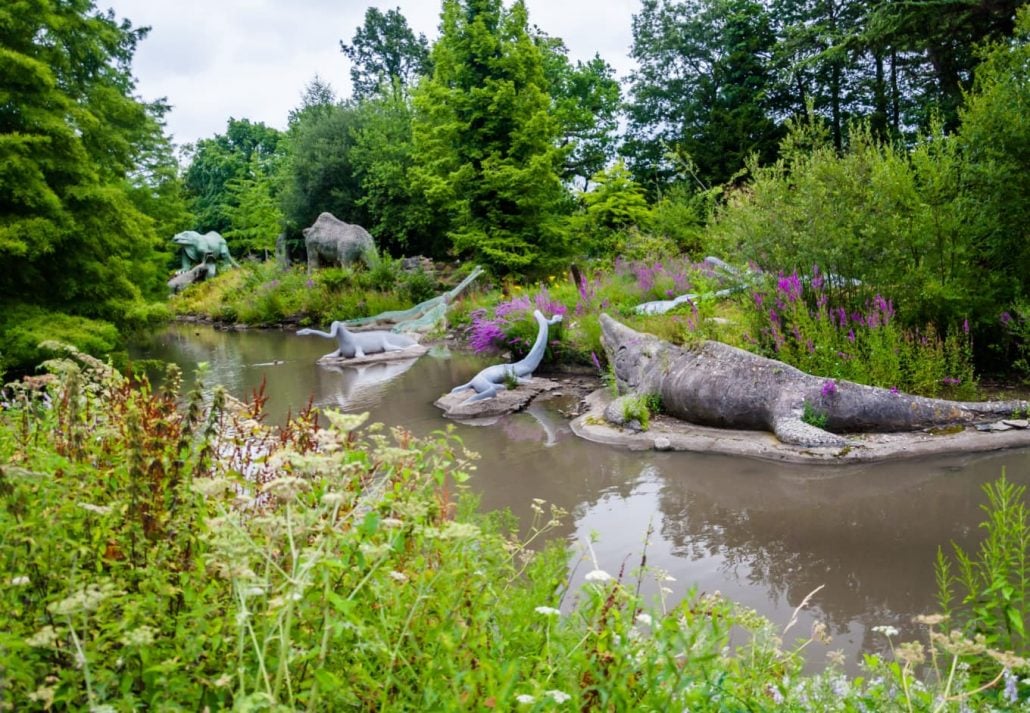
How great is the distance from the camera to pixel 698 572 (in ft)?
11.7

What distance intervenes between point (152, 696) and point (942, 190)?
7479 millimetres

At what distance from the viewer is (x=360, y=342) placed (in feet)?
40.3

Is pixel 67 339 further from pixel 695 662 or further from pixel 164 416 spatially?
pixel 695 662

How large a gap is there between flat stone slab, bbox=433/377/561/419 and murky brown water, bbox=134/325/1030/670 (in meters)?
0.44

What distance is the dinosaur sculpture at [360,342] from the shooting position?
11.9 m

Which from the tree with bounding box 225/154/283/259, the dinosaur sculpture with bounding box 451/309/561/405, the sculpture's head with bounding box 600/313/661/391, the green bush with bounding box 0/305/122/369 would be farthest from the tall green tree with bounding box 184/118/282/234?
the sculpture's head with bounding box 600/313/661/391

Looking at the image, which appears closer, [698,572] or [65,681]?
[65,681]

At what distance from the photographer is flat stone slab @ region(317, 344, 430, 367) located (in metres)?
11.9

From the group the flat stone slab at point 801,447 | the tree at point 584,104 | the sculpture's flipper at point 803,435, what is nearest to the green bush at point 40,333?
the flat stone slab at point 801,447

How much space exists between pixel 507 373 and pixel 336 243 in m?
14.0

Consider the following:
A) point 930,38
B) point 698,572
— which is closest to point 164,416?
point 698,572

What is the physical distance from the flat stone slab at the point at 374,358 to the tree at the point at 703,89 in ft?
43.9

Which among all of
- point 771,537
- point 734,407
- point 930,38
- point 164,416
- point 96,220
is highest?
point 930,38

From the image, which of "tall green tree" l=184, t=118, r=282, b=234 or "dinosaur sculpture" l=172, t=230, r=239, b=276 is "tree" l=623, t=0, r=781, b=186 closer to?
"dinosaur sculpture" l=172, t=230, r=239, b=276
